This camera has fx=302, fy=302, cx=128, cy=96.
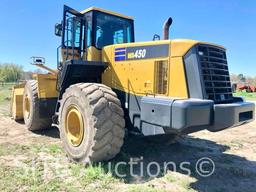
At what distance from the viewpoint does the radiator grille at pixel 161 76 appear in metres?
5.11

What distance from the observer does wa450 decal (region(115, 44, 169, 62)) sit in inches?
202

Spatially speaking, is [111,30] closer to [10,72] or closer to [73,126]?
[73,126]

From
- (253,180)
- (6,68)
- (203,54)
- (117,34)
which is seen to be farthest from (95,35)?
(6,68)

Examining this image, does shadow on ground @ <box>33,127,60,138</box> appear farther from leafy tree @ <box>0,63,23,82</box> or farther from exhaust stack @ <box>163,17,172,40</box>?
leafy tree @ <box>0,63,23,82</box>

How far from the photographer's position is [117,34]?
709 cm

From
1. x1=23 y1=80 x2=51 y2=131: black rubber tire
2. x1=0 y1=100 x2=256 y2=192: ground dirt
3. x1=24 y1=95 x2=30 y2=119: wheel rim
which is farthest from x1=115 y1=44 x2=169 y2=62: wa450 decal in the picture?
x1=24 y1=95 x2=30 y2=119: wheel rim

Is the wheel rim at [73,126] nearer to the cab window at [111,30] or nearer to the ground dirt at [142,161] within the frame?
the ground dirt at [142,161]

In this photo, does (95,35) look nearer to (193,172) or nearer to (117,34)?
(117,34)

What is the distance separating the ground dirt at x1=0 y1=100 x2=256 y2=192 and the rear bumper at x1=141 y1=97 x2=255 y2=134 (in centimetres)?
91

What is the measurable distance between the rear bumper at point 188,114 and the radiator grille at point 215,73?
33cm

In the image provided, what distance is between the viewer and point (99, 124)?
16.5 feet

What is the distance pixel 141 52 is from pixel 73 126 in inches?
77.7

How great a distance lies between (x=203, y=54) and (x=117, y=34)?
274 centimetres

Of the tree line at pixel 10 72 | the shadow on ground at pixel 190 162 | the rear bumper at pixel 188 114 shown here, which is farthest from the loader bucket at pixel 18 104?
the tree line at pixel 10 72
